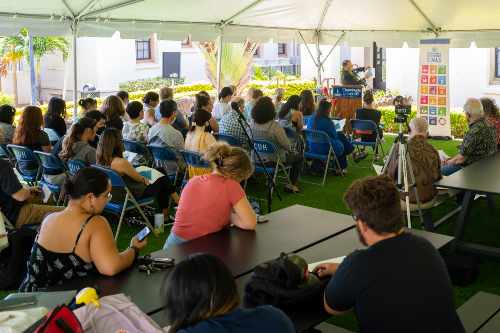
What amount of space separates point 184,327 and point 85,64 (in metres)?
18.3

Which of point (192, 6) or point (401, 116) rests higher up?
point (192, 6)

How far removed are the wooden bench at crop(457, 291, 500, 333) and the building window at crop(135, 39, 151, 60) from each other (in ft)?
60.2

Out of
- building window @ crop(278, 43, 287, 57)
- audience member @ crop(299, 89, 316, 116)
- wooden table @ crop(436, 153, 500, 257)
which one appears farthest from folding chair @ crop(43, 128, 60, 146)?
building window @ crop(278, 43, 287, 57)

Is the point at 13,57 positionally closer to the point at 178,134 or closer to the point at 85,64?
the point at 85,64

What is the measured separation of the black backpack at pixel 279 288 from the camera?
9.05ft

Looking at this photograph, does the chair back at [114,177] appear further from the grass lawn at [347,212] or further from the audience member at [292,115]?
the audience member at [292,115]

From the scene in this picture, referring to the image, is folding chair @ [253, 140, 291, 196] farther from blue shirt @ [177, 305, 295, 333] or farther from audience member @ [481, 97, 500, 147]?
blue shirt @ [177, 305, 295, 333]

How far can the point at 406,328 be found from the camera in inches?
98.8

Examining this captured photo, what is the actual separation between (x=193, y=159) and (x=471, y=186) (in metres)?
2.73

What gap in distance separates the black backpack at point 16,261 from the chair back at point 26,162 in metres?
2.81

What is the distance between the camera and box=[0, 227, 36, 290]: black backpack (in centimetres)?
407

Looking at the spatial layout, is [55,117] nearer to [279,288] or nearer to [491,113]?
[491,113]

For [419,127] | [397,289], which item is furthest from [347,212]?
[397,289]

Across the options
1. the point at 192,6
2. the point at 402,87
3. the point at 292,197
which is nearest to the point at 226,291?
the point at 292,197
